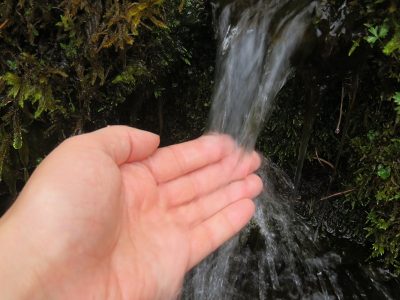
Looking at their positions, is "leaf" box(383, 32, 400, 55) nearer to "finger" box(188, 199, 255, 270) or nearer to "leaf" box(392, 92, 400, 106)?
"leaf" box(392, 92, 400, 106)

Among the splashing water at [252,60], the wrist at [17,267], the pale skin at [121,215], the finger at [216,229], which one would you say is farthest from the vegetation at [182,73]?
the wrist at [17,267]

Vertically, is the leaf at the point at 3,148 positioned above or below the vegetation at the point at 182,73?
below

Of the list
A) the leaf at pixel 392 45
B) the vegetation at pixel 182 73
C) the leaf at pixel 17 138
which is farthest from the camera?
the leaf at pixel 17 138

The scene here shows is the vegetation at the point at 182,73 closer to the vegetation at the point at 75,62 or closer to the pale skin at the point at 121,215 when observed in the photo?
the vegetation at the point at 75,62

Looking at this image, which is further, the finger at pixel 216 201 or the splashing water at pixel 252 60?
the splashing water at pixel 252 60

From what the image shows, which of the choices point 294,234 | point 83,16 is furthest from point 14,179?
point 294,234

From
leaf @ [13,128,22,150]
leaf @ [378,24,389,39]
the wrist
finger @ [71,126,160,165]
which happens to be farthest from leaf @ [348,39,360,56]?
leaf @ [13,128,22,150]

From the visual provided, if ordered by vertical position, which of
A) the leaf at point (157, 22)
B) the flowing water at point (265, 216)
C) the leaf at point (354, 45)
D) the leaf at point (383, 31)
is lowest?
the flowing water at point (265, 216)

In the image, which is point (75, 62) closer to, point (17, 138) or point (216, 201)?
point (17, 138)

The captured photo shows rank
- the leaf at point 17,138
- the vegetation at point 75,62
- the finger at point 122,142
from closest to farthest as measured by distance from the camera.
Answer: the finger at point 122,142 < the vegetation at point 75,62 < the leaf at point 17,138
